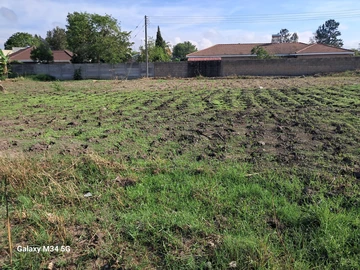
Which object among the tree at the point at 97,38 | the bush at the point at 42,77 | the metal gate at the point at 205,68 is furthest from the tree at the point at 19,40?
the metal gate at the point at 205,68

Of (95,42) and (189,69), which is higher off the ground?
(95,42)

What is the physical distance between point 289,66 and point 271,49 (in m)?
14.5

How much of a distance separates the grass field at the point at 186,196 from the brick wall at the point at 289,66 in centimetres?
1954

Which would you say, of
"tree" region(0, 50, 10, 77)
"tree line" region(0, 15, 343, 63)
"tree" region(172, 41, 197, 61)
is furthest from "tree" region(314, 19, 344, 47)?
"tree" region(0, 50, 10, 77)

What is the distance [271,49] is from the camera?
121 ft

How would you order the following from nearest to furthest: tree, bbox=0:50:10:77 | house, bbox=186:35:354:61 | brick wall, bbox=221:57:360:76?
tree, bbox=0:50:10:77 → brick wall, bbox=221:57:360:76 → house, bbox=186:35:354:61

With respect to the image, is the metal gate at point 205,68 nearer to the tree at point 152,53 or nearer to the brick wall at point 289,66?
the brick wall at point 289,66

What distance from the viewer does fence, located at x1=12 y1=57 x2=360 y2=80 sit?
2361 cm

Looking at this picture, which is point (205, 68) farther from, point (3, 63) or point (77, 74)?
point (3, 63)

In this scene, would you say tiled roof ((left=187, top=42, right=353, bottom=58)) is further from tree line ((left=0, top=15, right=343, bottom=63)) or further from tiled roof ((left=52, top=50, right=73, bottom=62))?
tiled roof ((left=52, top=50, right=73, bottom=62))

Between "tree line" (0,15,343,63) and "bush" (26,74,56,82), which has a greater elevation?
"tree line" (0,15,343,63)

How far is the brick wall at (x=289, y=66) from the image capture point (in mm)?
23219

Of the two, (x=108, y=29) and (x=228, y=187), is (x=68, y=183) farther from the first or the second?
(x=108, y=29)

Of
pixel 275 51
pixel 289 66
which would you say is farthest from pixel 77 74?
pixel 275 51
